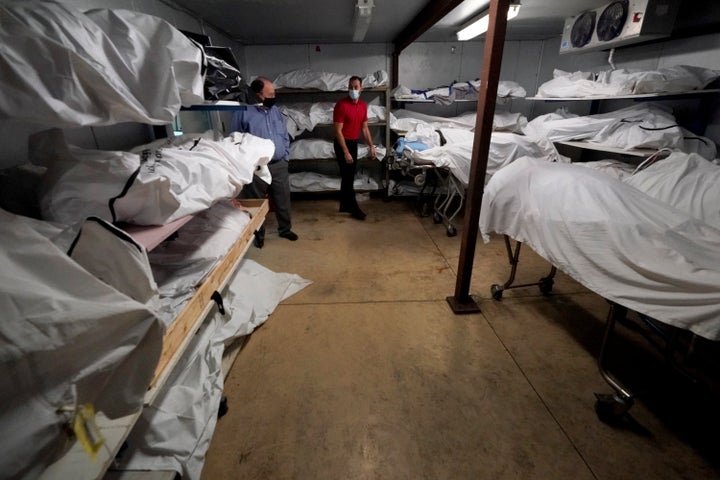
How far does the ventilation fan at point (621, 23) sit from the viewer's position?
2729mm

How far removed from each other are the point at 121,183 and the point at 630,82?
3.89m

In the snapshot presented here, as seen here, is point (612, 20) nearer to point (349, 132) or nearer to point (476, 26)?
point (476, 26)

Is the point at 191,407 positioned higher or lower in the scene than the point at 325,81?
lower

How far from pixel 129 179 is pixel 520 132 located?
15.9 feet

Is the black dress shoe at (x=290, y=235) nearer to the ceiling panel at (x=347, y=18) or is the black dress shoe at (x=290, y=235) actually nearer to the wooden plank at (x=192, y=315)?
the wooden plank at (x=192, y=315)

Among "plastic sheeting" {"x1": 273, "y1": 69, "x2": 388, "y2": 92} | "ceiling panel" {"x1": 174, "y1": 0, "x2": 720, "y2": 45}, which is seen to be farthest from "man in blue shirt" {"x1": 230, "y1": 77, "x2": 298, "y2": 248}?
"plastic sheeting" {"x1": 273, "y1": 69, "x2": 388, "y2": 92}

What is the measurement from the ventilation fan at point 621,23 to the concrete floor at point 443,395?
2.32 m

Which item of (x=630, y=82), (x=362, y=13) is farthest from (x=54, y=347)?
(x=630, y=82)

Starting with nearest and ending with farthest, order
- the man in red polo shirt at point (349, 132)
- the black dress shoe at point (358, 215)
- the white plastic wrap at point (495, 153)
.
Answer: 1. the white plastic wrap at point (495, 153)
2. the man in red polo shirt at point (349, 132)
3. the black dress shoe at point (358, 215)

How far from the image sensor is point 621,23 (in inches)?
116

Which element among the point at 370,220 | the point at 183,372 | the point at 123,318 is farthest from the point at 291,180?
the point at 123,318

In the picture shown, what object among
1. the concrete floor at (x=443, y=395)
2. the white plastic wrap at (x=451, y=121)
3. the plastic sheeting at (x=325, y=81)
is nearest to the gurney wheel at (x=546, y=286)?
the concrete floor at (x=443, y=395)

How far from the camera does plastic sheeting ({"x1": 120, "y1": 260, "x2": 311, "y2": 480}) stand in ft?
3.93

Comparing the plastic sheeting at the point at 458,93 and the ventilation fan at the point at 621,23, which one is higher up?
the ventilation fan at the point at 621,23
